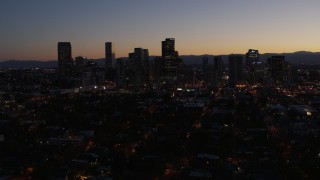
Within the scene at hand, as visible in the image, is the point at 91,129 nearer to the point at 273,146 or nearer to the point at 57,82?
the point at 273,146

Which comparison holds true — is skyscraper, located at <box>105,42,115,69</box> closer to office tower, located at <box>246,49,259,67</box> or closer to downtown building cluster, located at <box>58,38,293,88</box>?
downtown building cluster, located at <box>58,38,293,88</box>

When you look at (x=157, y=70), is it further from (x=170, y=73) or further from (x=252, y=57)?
(x=252, y=57)

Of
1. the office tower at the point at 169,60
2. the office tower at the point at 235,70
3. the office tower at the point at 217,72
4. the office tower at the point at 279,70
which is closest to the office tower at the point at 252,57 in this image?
the office tower at the point at 217,72

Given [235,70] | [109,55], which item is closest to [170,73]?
[235,70]

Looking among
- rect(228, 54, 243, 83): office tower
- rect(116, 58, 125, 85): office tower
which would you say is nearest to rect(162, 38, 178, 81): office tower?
rect(116, 58, 125, 85): office tower

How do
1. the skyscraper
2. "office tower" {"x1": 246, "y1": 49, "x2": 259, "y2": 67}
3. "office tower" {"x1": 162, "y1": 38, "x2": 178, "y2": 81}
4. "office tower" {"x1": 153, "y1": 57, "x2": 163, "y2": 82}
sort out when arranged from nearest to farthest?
"office tower" {"x1": 162, "y1": 38, "x2": 178, "y2": 81} < "office tower" {"x1": 153, "y1": 57, "x2": 163, "y2": 82} < "office tower" {"x1": 246, "y1": 49, "x2": 259, "y2": 67} < the skyscraper

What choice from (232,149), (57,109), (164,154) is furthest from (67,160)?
(57,109)

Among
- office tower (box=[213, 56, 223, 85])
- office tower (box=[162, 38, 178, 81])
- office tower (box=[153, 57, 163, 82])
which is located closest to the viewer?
office tower (box=[213, 56, 223, 85])
